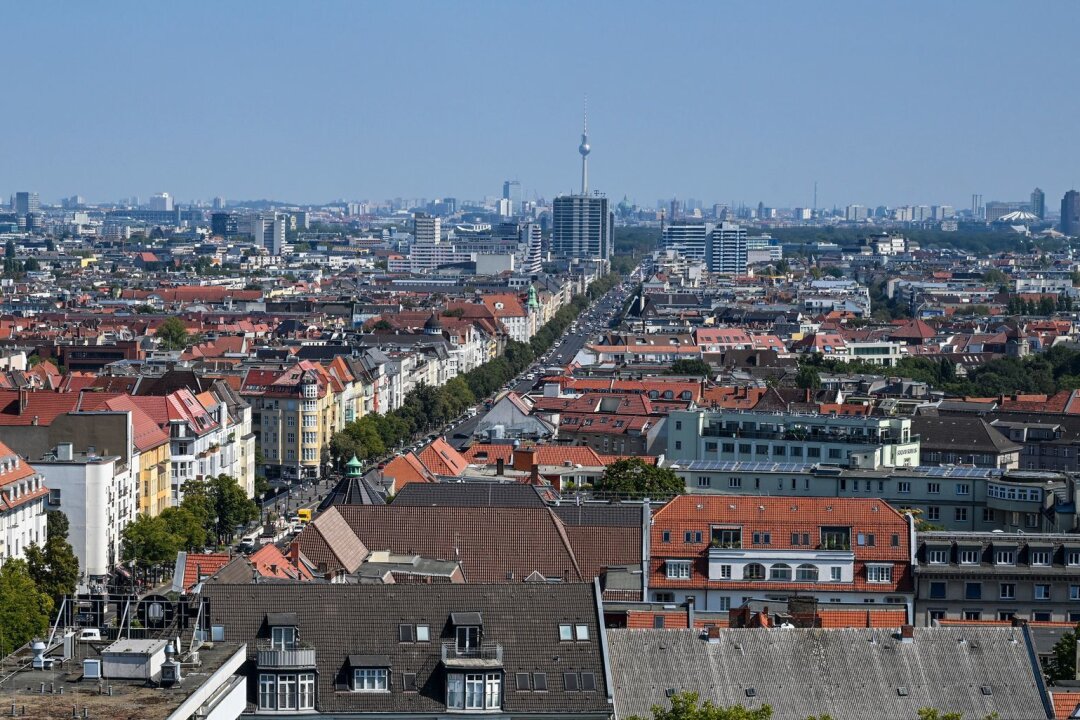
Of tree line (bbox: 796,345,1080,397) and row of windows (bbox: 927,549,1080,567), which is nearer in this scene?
row of windows (bbox: 927,549,1080,567)

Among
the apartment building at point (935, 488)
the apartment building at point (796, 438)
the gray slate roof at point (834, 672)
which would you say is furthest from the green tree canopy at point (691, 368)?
the gray slate roof at point (834, 672)

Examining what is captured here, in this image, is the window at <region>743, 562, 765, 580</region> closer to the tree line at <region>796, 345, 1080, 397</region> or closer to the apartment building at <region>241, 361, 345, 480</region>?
the apartment building at <region>241, 361, 345, 480</region>

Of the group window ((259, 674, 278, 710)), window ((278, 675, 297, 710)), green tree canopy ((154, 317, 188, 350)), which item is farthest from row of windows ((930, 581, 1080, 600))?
green tree canopy ((154, 317, 188, 350))

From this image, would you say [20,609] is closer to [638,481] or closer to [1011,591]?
[638,481]

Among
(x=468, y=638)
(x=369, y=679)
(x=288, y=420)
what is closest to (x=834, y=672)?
(x=468, y=638)

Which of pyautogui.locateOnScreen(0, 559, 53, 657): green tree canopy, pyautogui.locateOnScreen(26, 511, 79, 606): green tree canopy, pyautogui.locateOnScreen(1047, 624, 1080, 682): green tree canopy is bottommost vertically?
pyautogui.locateOnScreen(26, 511, 79, 606): green tree canopy

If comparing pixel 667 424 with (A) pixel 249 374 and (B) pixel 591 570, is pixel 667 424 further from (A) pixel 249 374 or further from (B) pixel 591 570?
(B) pixel 591 570

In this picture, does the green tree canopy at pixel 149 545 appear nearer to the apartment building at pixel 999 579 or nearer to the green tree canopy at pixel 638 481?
the green tree canopy at pixel 638 481
